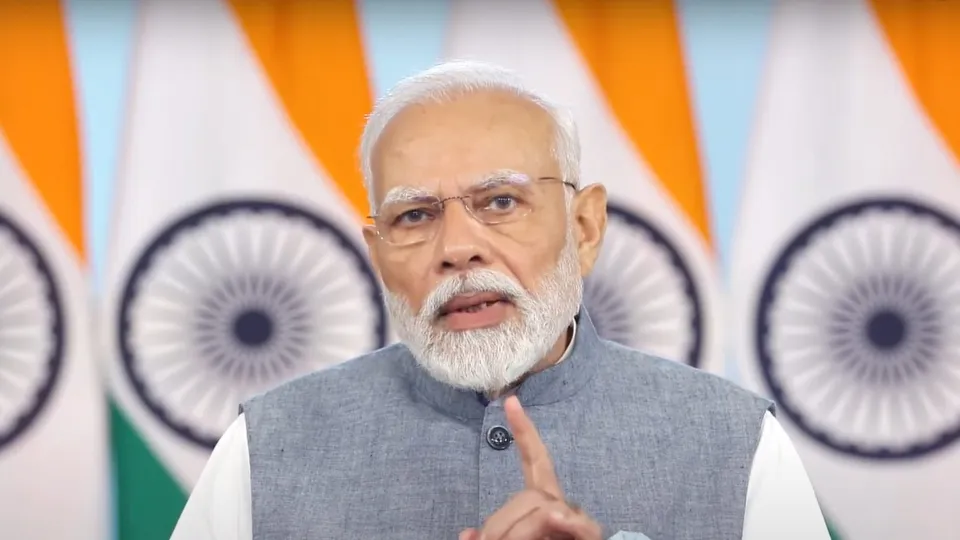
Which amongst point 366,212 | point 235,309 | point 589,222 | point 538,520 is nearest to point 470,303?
point 589,222

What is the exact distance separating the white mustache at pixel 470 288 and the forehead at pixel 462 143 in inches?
5.3

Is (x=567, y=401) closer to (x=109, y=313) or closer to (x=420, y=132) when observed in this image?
(x=420, y=132)

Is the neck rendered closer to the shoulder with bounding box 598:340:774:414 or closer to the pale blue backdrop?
the shoulder with bounding box 598:340:774:414

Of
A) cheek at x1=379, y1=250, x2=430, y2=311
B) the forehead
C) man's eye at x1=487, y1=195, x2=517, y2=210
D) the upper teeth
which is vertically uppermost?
the forehead

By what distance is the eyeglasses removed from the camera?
4.44 ft

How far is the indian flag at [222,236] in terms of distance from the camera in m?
2.31

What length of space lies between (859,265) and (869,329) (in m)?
0.15

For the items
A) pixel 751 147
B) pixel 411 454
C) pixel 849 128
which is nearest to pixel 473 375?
pixel 411 454

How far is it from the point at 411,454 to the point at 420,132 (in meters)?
0.45

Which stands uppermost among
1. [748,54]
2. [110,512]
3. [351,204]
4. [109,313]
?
[748,54]

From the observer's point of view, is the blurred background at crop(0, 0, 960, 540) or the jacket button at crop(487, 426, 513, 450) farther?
the blurred background at crop(0, 0, 960, 540)

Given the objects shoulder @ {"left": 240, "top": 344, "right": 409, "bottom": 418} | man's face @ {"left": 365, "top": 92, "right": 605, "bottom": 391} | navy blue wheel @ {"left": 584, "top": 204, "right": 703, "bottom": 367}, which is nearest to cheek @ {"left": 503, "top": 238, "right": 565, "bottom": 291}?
man's face @ {"left": 365, "top": 92, "right": 605, "bottom": 391}

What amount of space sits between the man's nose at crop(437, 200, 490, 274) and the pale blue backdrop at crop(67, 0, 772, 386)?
1060 mm

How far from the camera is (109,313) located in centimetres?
230
